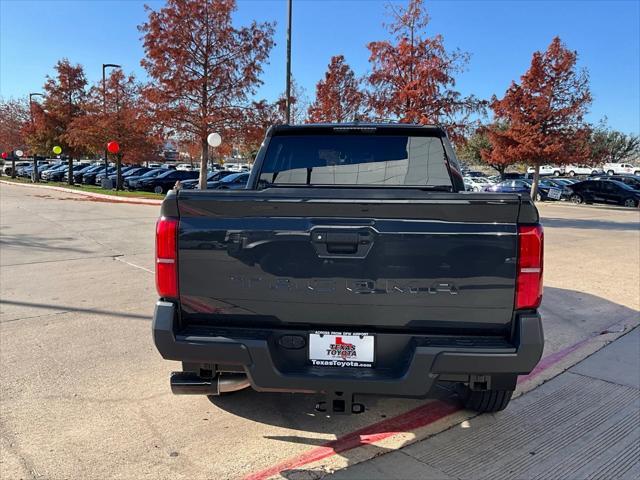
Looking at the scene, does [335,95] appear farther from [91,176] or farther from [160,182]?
[91,176]


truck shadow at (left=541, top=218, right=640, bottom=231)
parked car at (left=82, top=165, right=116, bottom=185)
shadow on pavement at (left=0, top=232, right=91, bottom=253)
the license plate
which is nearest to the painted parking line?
the license plate

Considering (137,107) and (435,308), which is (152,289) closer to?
(435,308)

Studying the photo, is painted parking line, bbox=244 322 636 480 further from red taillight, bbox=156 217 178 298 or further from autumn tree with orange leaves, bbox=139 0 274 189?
autumn tree with orange leaves, bbox=139 0 274 189

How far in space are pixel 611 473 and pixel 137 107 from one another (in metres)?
20.6

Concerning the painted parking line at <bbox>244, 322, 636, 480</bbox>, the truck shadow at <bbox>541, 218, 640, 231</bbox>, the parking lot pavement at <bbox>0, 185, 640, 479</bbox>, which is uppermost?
the painted parking line at <bbox>244, 322, 636, 480</bbox>

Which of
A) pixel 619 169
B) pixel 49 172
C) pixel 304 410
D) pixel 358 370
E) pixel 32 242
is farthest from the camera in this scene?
pixel 619 169

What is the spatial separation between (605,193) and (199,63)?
85.6 feet

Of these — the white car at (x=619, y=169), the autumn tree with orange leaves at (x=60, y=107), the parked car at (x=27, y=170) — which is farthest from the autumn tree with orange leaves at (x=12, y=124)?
the white car at (x=619, y=169)

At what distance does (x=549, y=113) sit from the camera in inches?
958

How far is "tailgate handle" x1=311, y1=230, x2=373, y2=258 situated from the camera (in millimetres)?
2490

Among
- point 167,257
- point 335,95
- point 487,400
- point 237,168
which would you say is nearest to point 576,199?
point 335,95

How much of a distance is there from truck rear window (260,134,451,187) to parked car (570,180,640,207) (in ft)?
102

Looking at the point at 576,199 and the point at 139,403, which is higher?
the point at 139,403

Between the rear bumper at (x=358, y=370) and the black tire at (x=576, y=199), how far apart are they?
1331 inches
